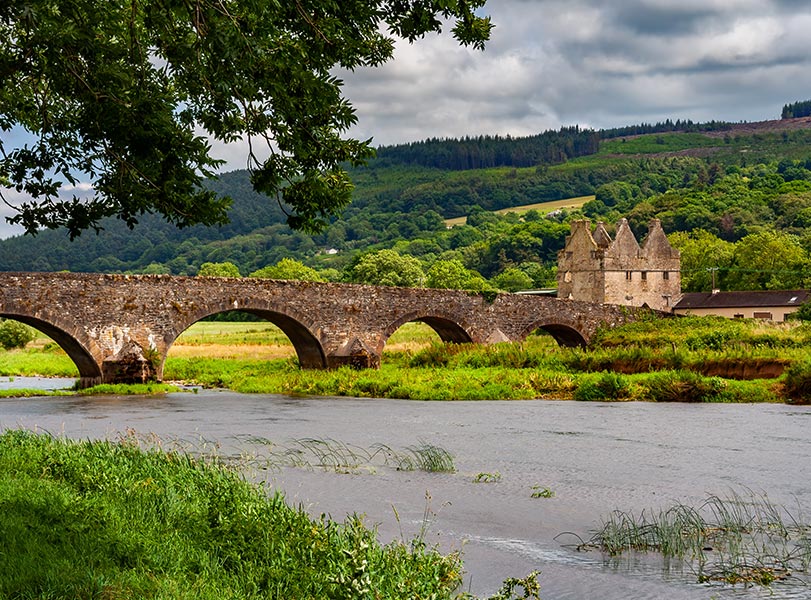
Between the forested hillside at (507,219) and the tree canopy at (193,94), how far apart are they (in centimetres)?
7054

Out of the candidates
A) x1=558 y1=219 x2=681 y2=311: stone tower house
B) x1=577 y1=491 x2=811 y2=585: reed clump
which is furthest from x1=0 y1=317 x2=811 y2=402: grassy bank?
x1=577 y1=491 x2=811 y2=585: reed clump

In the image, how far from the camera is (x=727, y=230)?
95812 millimetres

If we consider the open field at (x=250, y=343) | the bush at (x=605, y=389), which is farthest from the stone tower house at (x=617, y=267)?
the bush at (x=605, y=389)

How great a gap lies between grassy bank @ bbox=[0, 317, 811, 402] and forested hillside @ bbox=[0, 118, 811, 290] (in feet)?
137

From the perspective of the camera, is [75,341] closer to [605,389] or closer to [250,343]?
[605,389]

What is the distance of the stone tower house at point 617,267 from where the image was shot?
182 feet

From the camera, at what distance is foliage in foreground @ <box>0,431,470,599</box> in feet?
19.6

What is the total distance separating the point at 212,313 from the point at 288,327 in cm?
412

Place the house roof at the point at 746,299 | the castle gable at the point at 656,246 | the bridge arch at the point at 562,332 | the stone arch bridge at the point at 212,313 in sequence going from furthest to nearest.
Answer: the house roof at the point at 746,299 → the castle gable at the point at 656,246 → the bridge arch at the point at 562,332 → the stone arch bridge at the point at 212,313

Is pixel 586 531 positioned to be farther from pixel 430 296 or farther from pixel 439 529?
pixel 430 296

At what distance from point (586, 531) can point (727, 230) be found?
302ft

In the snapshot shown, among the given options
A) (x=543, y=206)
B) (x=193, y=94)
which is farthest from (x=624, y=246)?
(x=543, y=206)

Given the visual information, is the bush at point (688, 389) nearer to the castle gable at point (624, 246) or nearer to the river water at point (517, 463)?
the river water at point (517, 463)

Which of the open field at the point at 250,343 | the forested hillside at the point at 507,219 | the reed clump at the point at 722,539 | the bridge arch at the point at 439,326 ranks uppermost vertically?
the forested hillside at the point at 507,219
